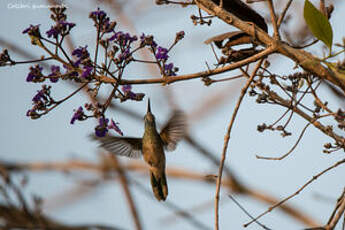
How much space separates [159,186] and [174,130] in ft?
1.47

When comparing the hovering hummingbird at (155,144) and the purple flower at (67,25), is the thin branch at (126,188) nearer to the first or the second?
the hovering hummingbird at (155,144)

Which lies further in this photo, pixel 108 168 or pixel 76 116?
pixel 108 168

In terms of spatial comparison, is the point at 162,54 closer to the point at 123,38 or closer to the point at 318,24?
the point at 123,38

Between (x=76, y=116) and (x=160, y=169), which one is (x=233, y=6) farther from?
(x=160, y=169)

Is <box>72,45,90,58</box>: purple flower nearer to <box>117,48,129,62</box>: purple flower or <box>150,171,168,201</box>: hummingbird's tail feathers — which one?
<box>117,48,129,62</box>: purple flower

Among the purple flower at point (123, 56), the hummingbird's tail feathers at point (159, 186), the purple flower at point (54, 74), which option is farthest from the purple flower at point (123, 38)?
the hummingbird's tail feathers at point (159, 186)

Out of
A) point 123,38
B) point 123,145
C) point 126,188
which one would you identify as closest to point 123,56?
point 123,38

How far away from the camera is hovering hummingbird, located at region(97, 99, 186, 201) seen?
390 centimetres

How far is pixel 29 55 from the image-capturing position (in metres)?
6.56

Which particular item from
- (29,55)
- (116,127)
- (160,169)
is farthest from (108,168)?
(116,127)

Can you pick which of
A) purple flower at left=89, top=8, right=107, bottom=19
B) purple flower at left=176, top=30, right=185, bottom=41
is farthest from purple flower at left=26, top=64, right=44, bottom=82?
purple flower at left=176, top=30, right=185, bottom=41

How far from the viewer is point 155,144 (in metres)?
4.00

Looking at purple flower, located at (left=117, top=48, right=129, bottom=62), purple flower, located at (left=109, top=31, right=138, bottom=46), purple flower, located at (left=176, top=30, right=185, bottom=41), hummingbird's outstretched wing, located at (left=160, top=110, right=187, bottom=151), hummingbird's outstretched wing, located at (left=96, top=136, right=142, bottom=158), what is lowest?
purple flower, located at (left=117, top=48, right=129, bottom=62)

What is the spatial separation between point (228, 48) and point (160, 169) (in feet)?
5.71
